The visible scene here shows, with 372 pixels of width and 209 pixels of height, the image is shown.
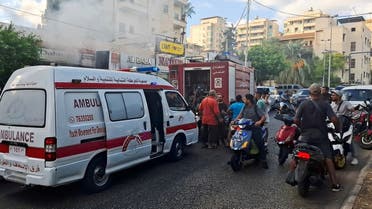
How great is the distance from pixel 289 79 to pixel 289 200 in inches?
1683

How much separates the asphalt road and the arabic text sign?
1415 cm

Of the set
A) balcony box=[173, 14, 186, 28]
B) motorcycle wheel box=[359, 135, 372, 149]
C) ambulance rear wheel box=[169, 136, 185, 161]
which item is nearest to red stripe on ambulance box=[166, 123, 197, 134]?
ambulance rear wheel box=[169, 136, 185, 161]

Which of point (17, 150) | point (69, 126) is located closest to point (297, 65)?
point (69, 126)

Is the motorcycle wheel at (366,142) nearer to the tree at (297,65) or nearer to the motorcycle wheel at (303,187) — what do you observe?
the motorcycle wheel at (303,187)

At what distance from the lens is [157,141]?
21.6 feet

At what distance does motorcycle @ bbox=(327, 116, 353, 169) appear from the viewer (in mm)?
5922

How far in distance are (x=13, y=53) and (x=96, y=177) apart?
620 centimetres

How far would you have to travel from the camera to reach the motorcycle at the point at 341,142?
5.92 metres

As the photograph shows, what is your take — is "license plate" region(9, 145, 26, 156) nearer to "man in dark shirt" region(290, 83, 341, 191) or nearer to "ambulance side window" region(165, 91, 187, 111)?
"ambulance side window" region(165, 91, 187, 111)

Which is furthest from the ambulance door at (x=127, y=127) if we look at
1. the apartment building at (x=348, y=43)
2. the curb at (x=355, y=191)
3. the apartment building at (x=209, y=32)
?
the apartment building at (x=209, y=32)

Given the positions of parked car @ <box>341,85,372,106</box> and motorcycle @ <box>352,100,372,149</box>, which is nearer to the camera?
motorcycle @ <box>352,100,372,149</box>

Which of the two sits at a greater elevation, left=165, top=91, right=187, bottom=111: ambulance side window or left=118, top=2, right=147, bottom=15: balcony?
Answer: left=118, top=2, right=147, bottom=15: balcony

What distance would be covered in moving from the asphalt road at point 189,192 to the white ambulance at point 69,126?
1.17 feet

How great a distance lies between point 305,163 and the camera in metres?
4.62
